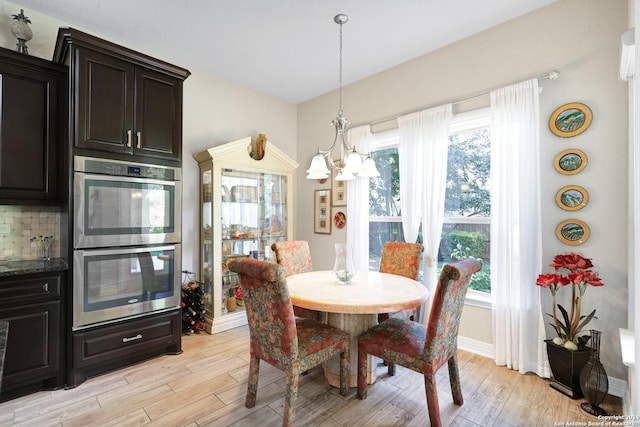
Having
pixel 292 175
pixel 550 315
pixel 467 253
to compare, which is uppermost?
pixel 292 175

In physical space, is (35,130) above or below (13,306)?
above

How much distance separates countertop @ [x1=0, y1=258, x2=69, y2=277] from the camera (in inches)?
81.8

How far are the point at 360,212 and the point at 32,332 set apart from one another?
303cm

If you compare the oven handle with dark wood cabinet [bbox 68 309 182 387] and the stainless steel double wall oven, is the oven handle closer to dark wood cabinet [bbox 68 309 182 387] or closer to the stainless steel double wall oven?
the stainless steel double wall oven

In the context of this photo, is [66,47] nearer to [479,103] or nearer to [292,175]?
[292,175]

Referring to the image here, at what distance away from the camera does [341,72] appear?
359cm

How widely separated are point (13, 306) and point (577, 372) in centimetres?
384

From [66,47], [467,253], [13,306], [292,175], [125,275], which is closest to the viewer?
[13,306]

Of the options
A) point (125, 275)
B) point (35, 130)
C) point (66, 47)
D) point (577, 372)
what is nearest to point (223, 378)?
point (125, 275)

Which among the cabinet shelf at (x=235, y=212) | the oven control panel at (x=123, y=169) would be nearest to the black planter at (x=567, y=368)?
the cabinet shelf at (x=235, y=212)

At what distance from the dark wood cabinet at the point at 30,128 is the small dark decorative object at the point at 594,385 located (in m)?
3.98

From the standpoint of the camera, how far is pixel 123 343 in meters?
2.50

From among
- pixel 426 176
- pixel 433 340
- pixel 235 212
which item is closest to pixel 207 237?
pixel 235 212

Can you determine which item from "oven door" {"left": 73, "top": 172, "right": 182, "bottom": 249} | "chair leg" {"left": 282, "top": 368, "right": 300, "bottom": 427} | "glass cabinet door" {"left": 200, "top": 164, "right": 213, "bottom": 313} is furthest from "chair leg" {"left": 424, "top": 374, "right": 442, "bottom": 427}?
"glass cabinet door" {"left": 200, "top": 164, "right": 213, "bottom": 313}
